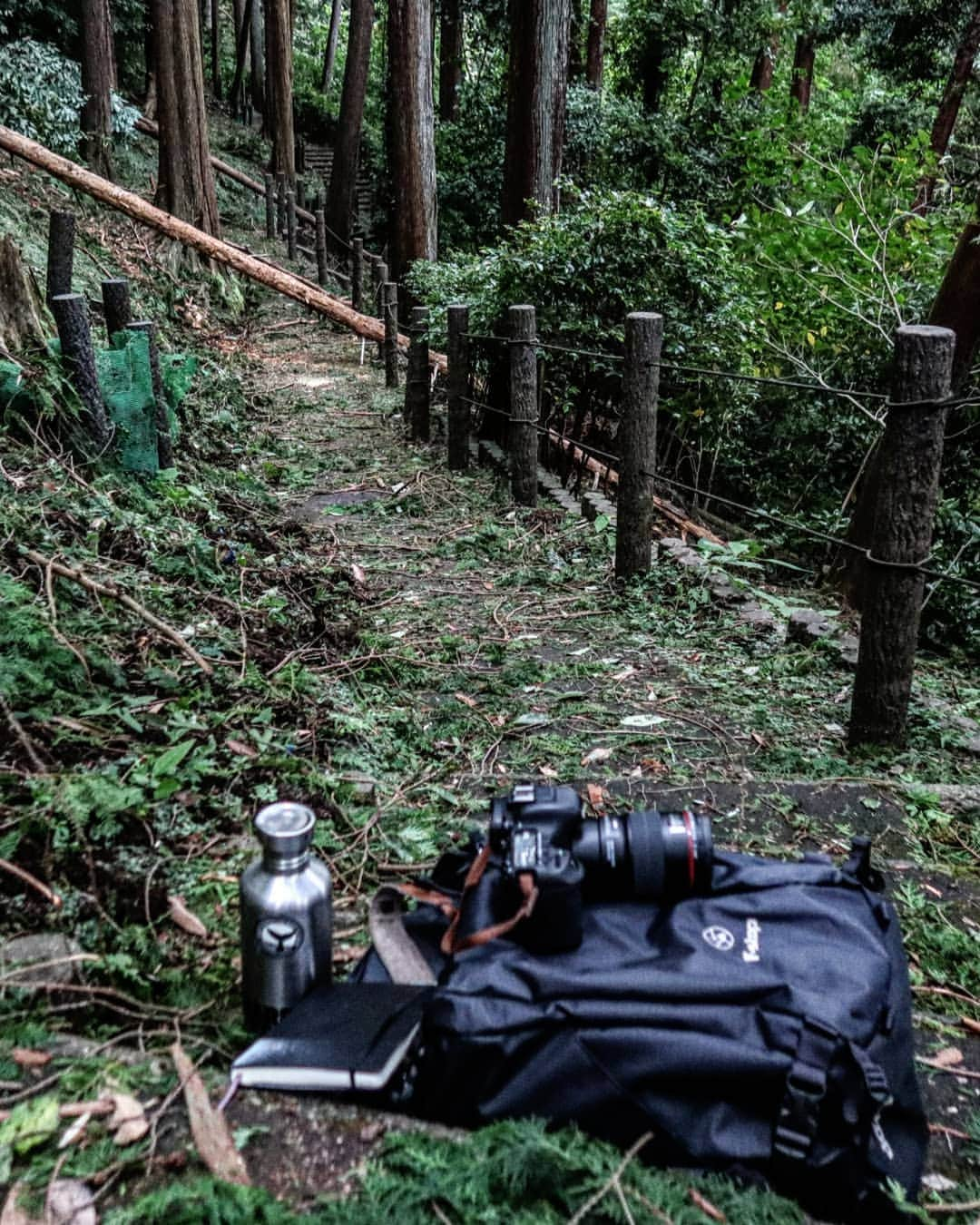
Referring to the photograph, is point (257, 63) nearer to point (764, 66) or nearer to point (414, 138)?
point (764, 66)

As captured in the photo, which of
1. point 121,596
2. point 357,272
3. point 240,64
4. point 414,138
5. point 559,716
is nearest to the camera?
point 121,596

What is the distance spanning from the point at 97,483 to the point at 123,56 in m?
20.9

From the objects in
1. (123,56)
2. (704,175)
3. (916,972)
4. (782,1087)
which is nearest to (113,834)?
(782,1087)

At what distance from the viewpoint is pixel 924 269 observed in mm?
7469

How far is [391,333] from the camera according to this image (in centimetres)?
1061

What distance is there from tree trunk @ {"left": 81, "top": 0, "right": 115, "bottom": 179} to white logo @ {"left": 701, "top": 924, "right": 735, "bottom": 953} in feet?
48.0

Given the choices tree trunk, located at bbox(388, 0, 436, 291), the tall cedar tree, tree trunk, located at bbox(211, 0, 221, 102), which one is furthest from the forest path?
tree trunk, located at bbox(211, 0, 221, 102)

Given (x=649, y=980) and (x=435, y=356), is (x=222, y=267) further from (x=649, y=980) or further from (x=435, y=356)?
(x=649, y=980)

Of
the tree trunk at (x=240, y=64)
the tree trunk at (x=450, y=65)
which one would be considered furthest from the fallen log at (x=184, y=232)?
the tree trunk at (x=240, y=64)

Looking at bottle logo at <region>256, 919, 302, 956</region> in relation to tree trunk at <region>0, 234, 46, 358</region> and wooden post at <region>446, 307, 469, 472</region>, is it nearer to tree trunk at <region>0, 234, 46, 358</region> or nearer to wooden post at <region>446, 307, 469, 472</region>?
tree trunk at <region>0, 234, 46, 358</region>

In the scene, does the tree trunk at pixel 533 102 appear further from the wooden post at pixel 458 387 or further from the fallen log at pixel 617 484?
the fallen log at pixel 617 484

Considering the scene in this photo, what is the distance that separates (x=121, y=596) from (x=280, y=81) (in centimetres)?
1920

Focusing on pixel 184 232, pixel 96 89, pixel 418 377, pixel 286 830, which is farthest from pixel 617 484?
pixel 96 89

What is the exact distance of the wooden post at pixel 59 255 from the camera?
5.63 meters
